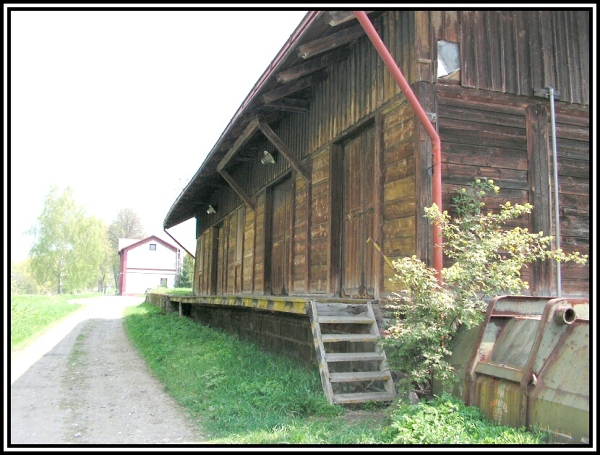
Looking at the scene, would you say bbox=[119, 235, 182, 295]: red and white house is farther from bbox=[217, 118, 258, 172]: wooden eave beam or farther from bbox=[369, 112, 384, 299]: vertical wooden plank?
bbox=[369, 112, 384, 299]: vertical wooden plank

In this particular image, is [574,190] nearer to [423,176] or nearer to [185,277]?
[423,176]

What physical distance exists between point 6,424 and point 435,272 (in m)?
4.69

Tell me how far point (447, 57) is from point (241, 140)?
16.1ft

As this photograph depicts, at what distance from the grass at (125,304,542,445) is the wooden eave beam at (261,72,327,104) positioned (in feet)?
13.5

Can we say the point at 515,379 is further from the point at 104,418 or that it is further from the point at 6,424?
the point at 6,424

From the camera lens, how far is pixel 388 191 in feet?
22.0

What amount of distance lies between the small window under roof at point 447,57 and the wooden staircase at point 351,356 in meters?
2.91

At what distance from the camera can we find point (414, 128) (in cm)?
609

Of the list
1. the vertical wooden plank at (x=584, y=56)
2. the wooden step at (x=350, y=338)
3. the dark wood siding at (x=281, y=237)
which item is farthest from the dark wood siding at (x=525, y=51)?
the dark wood siding at (x=281, y=237)

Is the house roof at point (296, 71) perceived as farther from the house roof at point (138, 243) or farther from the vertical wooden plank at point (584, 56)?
the house roof at point (138, 243)

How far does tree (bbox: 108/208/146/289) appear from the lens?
3140 inches

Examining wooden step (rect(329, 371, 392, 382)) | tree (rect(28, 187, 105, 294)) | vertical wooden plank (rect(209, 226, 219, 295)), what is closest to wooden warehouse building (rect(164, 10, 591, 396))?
wooden step (rect(329, 371, 392, 382))

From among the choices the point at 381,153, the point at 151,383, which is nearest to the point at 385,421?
the point at 381,153

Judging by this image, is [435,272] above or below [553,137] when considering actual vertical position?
below
